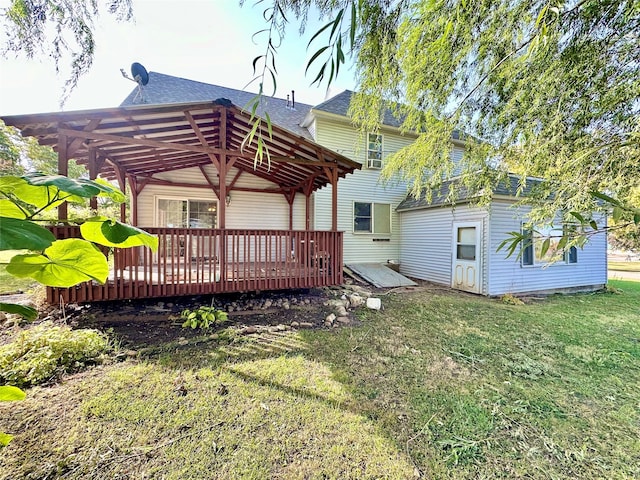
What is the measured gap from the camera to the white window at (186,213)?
322 inches

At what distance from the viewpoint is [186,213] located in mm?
8430

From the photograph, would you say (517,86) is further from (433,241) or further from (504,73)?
(433,241)

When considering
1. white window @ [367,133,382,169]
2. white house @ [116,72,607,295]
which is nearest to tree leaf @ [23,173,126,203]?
white house @ [116,72,607,295]

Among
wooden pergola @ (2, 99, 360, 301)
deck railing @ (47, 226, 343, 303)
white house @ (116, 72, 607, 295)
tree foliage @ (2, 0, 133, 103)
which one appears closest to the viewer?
tree foliage @ (2, 0, 133, 103)

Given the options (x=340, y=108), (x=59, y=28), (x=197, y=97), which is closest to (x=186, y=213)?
(x=197, y=97)

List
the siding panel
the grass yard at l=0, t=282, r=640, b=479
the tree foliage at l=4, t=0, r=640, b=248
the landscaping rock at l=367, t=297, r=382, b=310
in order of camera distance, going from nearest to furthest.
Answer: the grass yard at l=0, t=282, r=640, b=479, the tree foliage at l=4, t=0, r=640, b=248, the landscaping rock at l=367, t=297, r=382, b=310, the siding panel

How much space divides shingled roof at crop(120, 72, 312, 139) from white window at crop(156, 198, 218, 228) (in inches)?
113

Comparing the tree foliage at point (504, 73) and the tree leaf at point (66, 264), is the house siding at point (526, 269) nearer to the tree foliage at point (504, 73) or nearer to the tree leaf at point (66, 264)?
the tree foliage at point (504, 73)

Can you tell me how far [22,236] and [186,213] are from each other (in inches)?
345

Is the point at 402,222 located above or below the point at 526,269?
above

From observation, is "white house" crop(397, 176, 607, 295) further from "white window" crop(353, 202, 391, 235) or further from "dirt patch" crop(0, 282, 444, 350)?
"dirt patch" crop(0, 282, 444, 350)

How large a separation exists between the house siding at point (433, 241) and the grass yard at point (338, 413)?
409cm

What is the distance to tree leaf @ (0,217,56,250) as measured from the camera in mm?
466

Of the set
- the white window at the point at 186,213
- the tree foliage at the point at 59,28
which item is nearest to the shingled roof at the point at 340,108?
the white window at the point at 186,213
